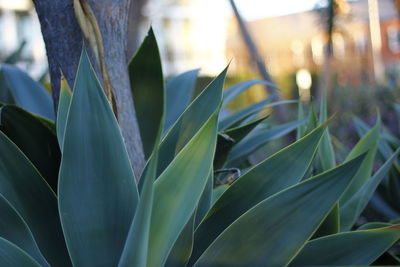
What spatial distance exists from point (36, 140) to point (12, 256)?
1.67ft

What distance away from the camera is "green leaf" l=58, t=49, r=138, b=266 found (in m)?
1.09

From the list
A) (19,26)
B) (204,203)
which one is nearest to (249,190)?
(204,203)

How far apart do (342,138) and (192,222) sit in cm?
567

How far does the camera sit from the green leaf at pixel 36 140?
1.46 metres

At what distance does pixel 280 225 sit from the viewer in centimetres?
110

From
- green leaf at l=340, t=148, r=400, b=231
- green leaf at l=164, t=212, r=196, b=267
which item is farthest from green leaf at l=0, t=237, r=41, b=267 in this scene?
green leaf at l=340, t=148, r=400, b=231

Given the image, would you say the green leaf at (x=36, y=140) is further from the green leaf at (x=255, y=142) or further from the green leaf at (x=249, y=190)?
the green leaf at (x=255, y=142)

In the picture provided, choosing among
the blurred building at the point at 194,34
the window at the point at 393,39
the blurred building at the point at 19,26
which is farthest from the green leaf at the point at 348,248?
the window at the point at 393,39

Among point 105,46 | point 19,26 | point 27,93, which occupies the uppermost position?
point 105,46

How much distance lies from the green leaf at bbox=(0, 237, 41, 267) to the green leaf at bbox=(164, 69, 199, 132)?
3.01ft

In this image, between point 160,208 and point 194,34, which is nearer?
point 160,208

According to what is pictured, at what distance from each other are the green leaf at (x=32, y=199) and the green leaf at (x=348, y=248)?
19.1 inches

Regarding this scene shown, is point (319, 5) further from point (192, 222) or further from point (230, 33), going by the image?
point (230, 33)

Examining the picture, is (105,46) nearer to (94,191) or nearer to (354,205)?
(94,191)
